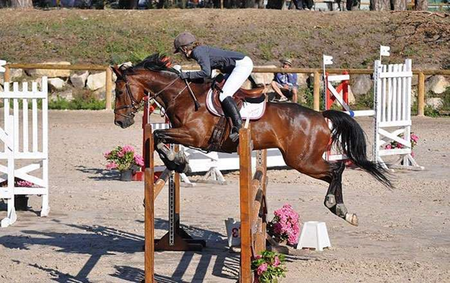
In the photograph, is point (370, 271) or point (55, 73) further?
point (55, 73)

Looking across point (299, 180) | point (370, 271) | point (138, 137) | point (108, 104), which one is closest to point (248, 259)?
point (370, 271)

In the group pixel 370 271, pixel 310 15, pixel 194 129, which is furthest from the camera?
pixel 310 15

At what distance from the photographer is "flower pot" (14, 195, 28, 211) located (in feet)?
41.2

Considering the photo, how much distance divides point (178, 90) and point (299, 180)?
5.62 m

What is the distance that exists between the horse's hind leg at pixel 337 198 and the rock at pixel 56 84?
17.9 meters

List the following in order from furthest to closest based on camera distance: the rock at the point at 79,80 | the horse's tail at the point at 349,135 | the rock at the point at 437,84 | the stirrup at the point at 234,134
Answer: the rock at the point at 79,80
the rock at the point at 437,84
the horse's tail at the point at 349,135
the stirrup at the point at 234,134

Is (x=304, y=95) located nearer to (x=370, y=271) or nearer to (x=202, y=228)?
(x=202, y=228)

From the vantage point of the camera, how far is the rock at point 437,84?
2650 centimetres

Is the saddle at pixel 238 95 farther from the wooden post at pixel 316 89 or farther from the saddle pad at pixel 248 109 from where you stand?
the wooden post at pixel 316 89

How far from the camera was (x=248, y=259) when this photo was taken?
25.5 ft

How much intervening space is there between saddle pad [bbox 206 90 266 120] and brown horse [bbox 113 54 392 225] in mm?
47

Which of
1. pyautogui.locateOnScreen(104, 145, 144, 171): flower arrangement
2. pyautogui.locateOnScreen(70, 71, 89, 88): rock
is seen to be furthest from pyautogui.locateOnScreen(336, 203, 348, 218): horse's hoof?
pyautogui.locateOnScreen(70, 71, 89, 88): rock

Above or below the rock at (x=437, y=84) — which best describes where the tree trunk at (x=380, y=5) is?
above

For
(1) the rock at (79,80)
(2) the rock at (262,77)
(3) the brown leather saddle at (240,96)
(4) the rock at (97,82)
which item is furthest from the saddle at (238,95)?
(1) the rock at (79,80)
